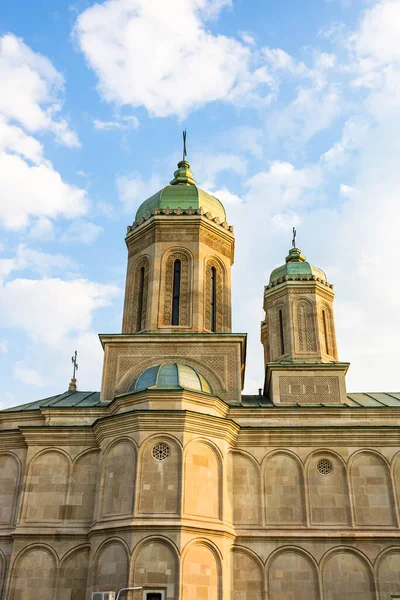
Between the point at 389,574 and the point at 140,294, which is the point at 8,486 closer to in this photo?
the point at 140,294

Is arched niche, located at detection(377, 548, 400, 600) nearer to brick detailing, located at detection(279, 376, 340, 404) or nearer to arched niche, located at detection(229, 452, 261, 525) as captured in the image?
arched niche, located at detection(229, 452, 261, 525)

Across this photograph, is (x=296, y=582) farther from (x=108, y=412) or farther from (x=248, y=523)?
(x=108, y=412)

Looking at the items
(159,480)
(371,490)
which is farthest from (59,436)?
(371,490)

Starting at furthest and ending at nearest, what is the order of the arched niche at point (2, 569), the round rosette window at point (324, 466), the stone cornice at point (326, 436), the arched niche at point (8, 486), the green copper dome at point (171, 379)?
1. the stone cornice at point (326, 436)
2. the arched niche at point (8, 486)
3. the round rosette window at point (324, 466)
4. the green copper dome at point (171, 379)
5. the arched niche at point (2, 569)

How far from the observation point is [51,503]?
1995cm

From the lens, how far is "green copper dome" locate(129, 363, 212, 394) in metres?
19.9

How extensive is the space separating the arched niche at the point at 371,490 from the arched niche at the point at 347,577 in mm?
1205

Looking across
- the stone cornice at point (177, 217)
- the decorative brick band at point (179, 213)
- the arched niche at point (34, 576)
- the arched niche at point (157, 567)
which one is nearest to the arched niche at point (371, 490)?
the arched niche at point (157, 567)

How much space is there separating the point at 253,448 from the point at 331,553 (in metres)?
4.12

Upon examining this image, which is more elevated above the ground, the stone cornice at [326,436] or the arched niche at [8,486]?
the stone cornice at [326,436]

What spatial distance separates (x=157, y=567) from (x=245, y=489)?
4257 mm

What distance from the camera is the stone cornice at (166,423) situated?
18.8m

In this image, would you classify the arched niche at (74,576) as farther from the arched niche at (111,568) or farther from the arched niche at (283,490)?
the arched niche at (283,490)

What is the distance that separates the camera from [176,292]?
24.4 m
